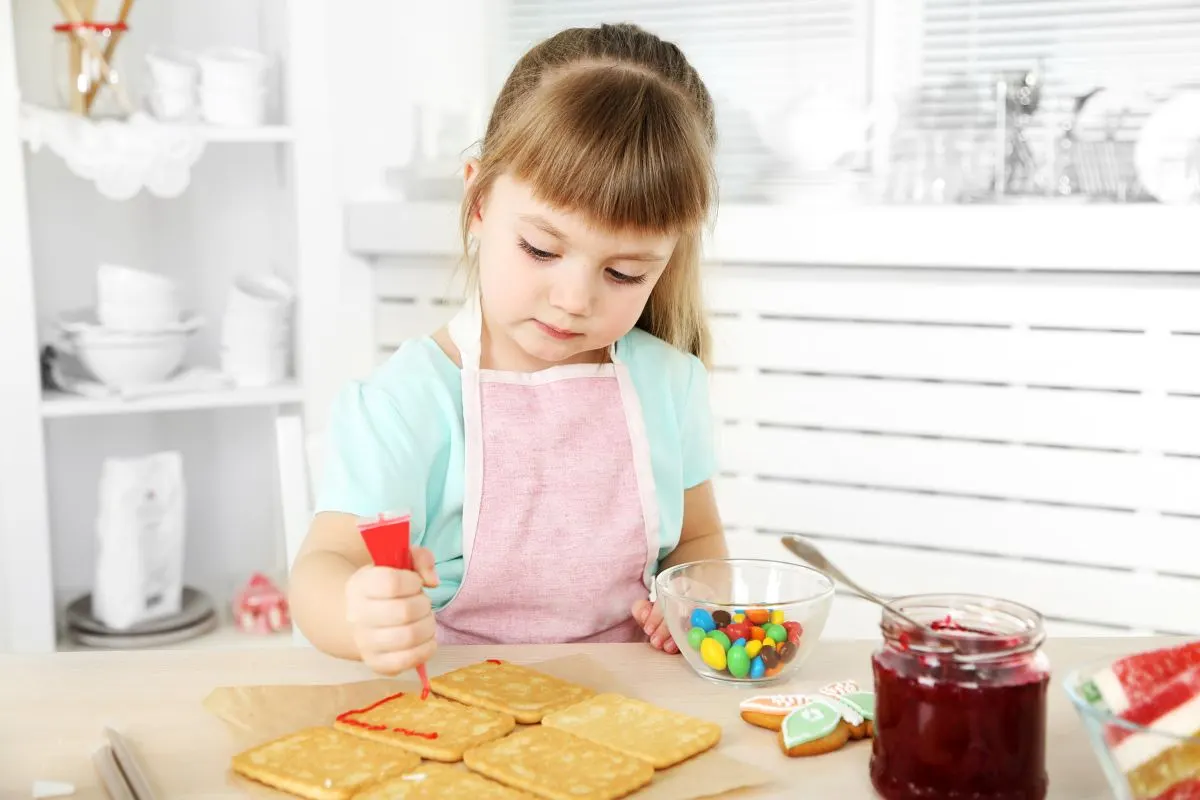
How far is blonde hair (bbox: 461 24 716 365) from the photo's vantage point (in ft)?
3.81

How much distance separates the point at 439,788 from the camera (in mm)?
823

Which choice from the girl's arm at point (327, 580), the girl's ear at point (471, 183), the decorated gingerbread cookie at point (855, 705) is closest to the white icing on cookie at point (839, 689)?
the decorated gingerbread cookie at point (855, 705)

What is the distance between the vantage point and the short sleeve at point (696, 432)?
1.48 m

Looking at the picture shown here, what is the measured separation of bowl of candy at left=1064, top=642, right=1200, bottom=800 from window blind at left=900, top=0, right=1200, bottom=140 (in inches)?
70.8

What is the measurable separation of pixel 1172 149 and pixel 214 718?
6.19 ft

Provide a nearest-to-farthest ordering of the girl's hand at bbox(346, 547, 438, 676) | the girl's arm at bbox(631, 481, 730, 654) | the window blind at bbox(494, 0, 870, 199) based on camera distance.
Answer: the girl's hand at bbox(346, 547, 438, 676), the girl's arm at bbox(631, 481, 730, 654), the window blind at bbox(494, 0, 870, 199)

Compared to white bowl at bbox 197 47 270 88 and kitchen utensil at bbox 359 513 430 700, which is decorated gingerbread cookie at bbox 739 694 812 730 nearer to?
kitchen utensil at bbox 359 513 430 700

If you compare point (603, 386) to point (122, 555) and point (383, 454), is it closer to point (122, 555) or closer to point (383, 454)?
point (383, 454)

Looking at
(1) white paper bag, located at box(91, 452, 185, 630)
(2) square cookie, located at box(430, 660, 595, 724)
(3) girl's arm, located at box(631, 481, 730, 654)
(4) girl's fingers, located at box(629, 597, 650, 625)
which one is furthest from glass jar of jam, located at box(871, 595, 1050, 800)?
(1) white paper bag, located at box(91, 452, 185, 630)

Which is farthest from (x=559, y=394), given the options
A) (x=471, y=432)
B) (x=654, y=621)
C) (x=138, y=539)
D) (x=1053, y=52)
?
(x=1053, y=52)

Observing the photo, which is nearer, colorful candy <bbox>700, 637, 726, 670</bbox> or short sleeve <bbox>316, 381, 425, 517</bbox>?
colorful candy <bbox>700, 637, 726, 670</bbox>

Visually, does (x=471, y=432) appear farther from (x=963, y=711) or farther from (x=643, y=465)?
(x=963, y=711)

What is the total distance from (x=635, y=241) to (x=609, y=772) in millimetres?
514

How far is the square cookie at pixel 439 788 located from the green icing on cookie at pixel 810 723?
193 millimetres
